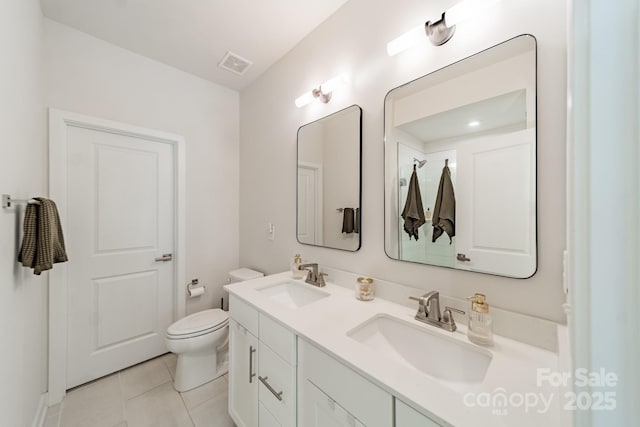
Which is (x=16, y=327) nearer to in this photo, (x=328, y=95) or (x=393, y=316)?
(x=393, y=316)

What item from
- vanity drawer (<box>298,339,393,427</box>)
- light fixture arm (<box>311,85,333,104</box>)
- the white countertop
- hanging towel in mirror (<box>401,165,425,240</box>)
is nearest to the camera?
the white countertop

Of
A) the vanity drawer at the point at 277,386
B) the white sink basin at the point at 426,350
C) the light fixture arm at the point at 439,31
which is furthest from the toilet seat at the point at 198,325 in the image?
the light fixture arm at the point at 439,31

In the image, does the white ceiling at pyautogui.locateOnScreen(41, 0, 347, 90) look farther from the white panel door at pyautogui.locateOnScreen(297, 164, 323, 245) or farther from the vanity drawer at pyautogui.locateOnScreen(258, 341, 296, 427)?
the vanity drawer at pyautogui.locateOnScreen(258, 341, 296, 427)

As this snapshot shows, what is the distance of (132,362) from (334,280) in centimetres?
184

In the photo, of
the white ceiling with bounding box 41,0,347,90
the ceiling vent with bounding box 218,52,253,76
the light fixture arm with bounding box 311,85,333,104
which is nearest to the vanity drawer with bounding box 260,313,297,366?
the light fixture arm with bounding box 311,85,333,104

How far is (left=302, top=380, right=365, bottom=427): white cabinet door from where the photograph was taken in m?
0.76

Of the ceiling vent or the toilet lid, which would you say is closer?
the toilet lid

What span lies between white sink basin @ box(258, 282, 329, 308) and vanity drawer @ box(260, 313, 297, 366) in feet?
1.12

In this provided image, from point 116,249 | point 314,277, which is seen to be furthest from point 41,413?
point 314,277

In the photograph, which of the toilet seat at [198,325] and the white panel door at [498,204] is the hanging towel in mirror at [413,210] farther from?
the toilet seat at [198,325]

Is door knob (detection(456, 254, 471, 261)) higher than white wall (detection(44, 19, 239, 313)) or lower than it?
lower

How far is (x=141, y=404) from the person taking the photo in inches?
63.3

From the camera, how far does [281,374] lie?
1021 millimetres

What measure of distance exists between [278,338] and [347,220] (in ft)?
2.49
